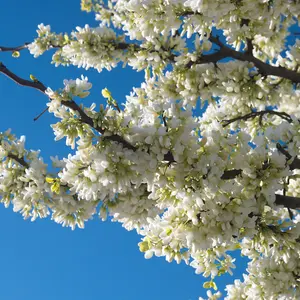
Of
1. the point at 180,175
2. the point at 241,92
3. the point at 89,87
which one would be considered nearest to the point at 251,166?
the point at 180,175

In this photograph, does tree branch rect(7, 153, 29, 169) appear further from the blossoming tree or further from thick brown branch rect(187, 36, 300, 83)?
thick brown branch rect(187, 36, 300, 83)

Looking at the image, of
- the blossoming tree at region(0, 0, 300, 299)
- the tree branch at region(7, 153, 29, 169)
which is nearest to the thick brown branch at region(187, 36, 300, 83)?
the blossoming tree at region(0, 0, 300, 299)

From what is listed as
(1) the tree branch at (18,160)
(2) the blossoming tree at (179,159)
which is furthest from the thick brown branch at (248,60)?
(1) the tree branch at (18,160)

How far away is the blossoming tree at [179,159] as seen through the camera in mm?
3514

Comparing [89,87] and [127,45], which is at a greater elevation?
[127,45]

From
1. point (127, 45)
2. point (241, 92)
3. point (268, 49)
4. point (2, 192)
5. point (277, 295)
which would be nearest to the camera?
point (2, 192)

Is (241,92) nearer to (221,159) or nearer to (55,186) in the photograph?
(221,159)

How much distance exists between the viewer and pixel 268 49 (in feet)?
23.4

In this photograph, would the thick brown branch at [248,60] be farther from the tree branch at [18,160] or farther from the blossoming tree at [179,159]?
the tree branch at [18,160]

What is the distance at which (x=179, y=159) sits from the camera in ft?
11.7

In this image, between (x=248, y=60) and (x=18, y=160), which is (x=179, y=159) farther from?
(x=248, y=60)

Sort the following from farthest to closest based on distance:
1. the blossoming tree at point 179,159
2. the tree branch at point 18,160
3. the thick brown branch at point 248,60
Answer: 1. the thick brown branch at point 248,60
2. the tree branch at point 18,160
3. the blossoming tree at point 179,159

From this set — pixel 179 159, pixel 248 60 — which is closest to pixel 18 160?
pixel 179 159

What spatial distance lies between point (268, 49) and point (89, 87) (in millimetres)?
4485
